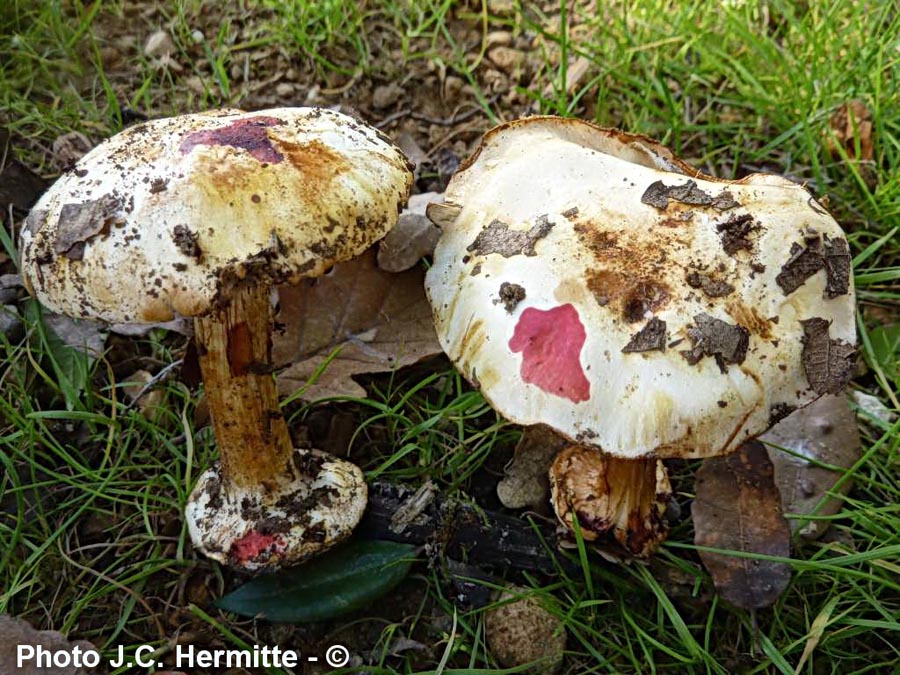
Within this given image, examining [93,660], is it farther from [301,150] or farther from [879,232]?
[879,232]

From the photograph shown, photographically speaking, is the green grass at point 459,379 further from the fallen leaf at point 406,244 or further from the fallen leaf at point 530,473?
the fallen leaf at point 406,244

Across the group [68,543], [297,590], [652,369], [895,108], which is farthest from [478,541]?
[895,108]

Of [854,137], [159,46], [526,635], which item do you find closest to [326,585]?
[526,635]

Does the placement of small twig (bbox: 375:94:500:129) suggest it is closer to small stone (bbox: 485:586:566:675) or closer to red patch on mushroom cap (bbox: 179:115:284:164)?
red patch on mushroom cap (bbox: 179:115:284:164)

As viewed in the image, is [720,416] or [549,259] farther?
[549,259]

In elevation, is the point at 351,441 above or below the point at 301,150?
below

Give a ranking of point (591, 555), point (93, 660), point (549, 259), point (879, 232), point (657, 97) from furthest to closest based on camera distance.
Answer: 1. point (657, 97)
2. point (879, 232)
3. point (591, 555)
4. point (93, 660)
5. point (549, 259)

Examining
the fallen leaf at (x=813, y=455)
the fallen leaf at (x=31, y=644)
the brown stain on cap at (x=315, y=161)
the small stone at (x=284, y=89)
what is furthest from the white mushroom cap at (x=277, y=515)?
the small stone at (x=284, y=89)
